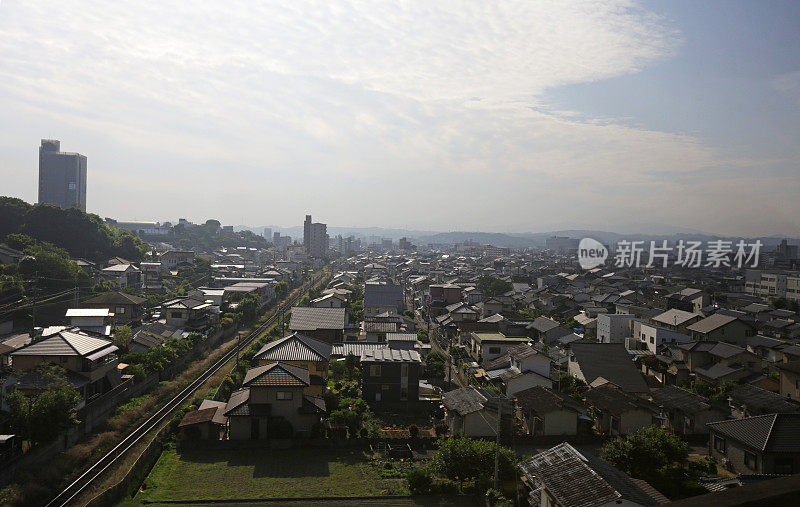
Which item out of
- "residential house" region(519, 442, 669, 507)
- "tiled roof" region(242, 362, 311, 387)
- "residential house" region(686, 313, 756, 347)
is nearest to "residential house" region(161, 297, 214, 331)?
"tiled roof" region(242, 362, 311, 387)

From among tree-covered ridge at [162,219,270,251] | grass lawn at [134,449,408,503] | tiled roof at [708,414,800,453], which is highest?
tree-covered ridge at [162,219,270,251]

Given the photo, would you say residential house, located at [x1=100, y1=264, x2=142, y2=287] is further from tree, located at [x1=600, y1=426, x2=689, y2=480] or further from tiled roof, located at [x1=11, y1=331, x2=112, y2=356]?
tree, located at [x1=600, y1=426, x2=689, y2=480]

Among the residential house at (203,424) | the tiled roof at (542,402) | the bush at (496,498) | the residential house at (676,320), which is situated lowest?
the residential house at (203,424)

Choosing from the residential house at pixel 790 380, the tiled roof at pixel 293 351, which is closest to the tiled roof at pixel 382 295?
the tiled roof at pixel 293 351

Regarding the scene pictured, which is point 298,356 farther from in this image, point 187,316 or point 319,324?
point 187,316

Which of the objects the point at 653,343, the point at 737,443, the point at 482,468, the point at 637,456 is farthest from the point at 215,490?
the point at 653,343

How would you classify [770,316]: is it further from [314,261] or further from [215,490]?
[314,261]

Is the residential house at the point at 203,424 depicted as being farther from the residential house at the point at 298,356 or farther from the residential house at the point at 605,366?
the residential house at the point at 605,366

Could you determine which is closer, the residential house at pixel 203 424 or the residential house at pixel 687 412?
the residential house at pixel 203 424
